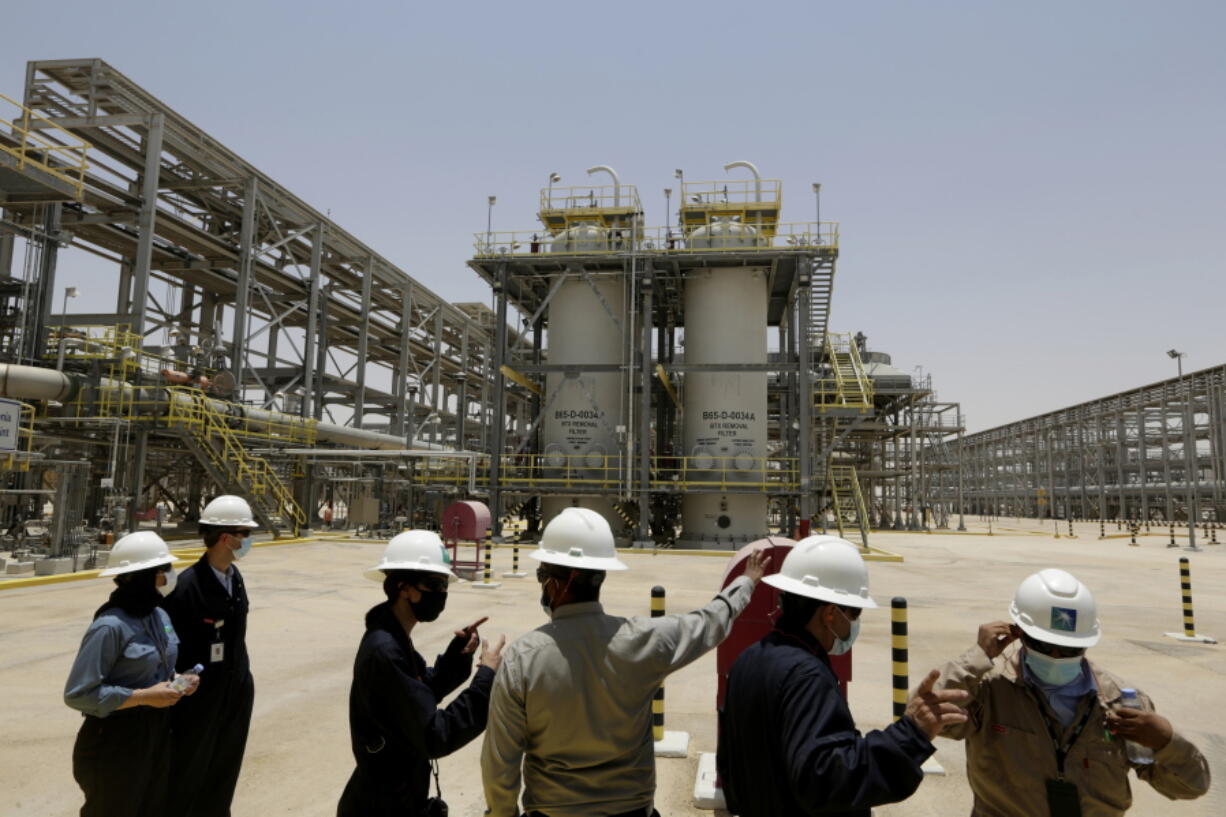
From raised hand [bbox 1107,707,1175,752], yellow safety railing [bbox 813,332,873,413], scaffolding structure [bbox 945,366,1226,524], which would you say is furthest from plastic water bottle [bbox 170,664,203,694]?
scaffolding structure [bbox 945,366,1226,524]

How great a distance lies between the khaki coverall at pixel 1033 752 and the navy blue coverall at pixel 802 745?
1.42 ft

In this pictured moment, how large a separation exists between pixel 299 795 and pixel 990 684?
4530 mm

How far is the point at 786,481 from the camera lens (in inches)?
933

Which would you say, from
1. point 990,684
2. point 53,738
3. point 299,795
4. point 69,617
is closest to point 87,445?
point 69,617

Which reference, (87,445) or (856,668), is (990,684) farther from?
(87,445)

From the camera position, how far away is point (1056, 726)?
2.69 meters

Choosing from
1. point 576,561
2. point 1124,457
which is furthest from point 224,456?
point 1124,457

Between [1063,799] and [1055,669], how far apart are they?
440mm

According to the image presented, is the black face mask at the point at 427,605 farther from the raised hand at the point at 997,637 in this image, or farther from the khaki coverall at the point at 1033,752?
the raised hand at the point at 997,637

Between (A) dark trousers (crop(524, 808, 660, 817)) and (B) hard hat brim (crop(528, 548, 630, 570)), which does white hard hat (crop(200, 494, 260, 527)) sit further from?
(A) dark trousers (crop(524, 808, 660, 817))

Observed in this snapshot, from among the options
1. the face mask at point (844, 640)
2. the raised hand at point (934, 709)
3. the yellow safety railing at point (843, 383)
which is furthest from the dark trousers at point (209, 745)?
the yellow safety railing at point (843, 383)

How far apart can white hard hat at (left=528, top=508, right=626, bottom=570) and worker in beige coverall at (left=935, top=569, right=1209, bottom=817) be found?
4.25 feet

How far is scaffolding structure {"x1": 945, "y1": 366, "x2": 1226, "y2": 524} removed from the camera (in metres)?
47.3

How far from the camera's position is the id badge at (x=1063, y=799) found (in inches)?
101
